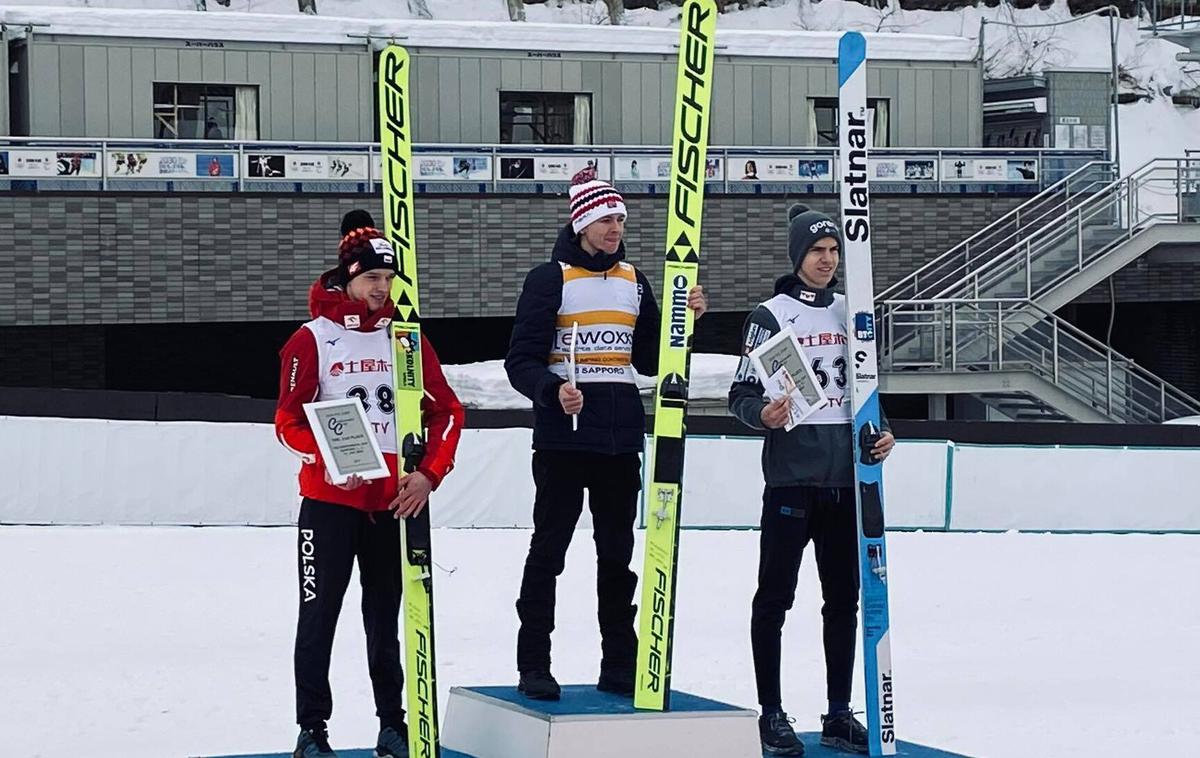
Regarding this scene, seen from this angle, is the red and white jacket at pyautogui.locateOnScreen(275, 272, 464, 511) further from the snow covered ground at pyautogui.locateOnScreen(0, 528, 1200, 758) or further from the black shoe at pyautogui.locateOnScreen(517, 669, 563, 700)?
the snow covered ground at pyautogui.locateOnScreen(0, 528, 1200, 758)

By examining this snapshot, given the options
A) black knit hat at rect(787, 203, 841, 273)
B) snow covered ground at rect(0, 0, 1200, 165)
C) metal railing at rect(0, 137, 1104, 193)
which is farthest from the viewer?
snow covered ground at rect(0, 0, 1200, 165)

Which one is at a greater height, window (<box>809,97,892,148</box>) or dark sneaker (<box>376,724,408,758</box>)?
window (<box>809,97,892,148</box>)

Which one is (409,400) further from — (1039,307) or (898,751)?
(1039,307)

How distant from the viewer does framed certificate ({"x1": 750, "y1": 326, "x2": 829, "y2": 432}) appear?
24.6 ft

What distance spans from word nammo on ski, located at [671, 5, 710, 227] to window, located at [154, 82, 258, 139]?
1574 cm

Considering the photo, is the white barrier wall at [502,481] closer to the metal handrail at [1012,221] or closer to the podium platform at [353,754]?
the metal handrail at [1012,221]

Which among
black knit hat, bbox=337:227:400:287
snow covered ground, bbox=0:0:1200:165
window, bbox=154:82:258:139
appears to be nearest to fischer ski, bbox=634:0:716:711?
black knit hat, bbox=337:227:400:287

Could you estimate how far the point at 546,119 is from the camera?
2380cm

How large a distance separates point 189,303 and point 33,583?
8920mm

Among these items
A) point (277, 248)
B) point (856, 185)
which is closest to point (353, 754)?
point (856, 185)

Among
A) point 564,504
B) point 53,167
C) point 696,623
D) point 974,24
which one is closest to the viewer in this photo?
point 564,504

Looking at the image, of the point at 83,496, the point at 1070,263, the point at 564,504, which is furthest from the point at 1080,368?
the point at 564,504

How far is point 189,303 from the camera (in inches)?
849

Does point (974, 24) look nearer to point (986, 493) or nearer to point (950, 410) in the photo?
point (950, 410)
